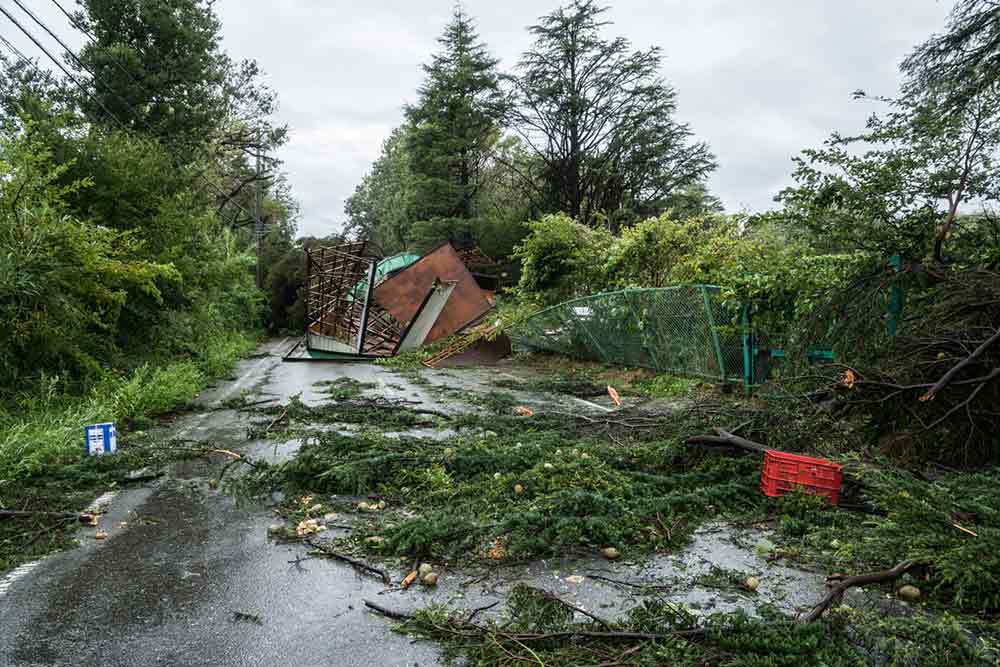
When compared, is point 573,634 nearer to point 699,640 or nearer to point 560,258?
point 699,640

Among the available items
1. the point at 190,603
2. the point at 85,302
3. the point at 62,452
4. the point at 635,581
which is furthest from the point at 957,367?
the point at 85,302

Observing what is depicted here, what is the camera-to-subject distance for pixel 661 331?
40.2ft

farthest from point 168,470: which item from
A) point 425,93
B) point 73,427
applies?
point 425,93

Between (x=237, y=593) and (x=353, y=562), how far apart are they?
0.66 m

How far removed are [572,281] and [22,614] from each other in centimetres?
1675

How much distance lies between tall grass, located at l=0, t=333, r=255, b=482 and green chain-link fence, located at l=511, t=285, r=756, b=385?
828cm

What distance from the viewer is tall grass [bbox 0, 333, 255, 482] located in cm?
585

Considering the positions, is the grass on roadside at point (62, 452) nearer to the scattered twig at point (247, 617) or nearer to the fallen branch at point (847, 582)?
the scattered twig at point (247, 617)

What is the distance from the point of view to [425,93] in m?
45.1

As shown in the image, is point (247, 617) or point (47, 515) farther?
point (47, 515)

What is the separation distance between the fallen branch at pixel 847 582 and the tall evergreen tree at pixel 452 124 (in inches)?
1600

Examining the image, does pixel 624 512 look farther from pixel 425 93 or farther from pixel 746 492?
pixel 425 93

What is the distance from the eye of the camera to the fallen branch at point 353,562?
12.1ft

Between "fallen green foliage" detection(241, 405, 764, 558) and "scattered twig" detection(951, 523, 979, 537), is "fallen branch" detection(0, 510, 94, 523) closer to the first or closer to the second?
"fallen green foliage" detection(241, 405, 764, 558)
